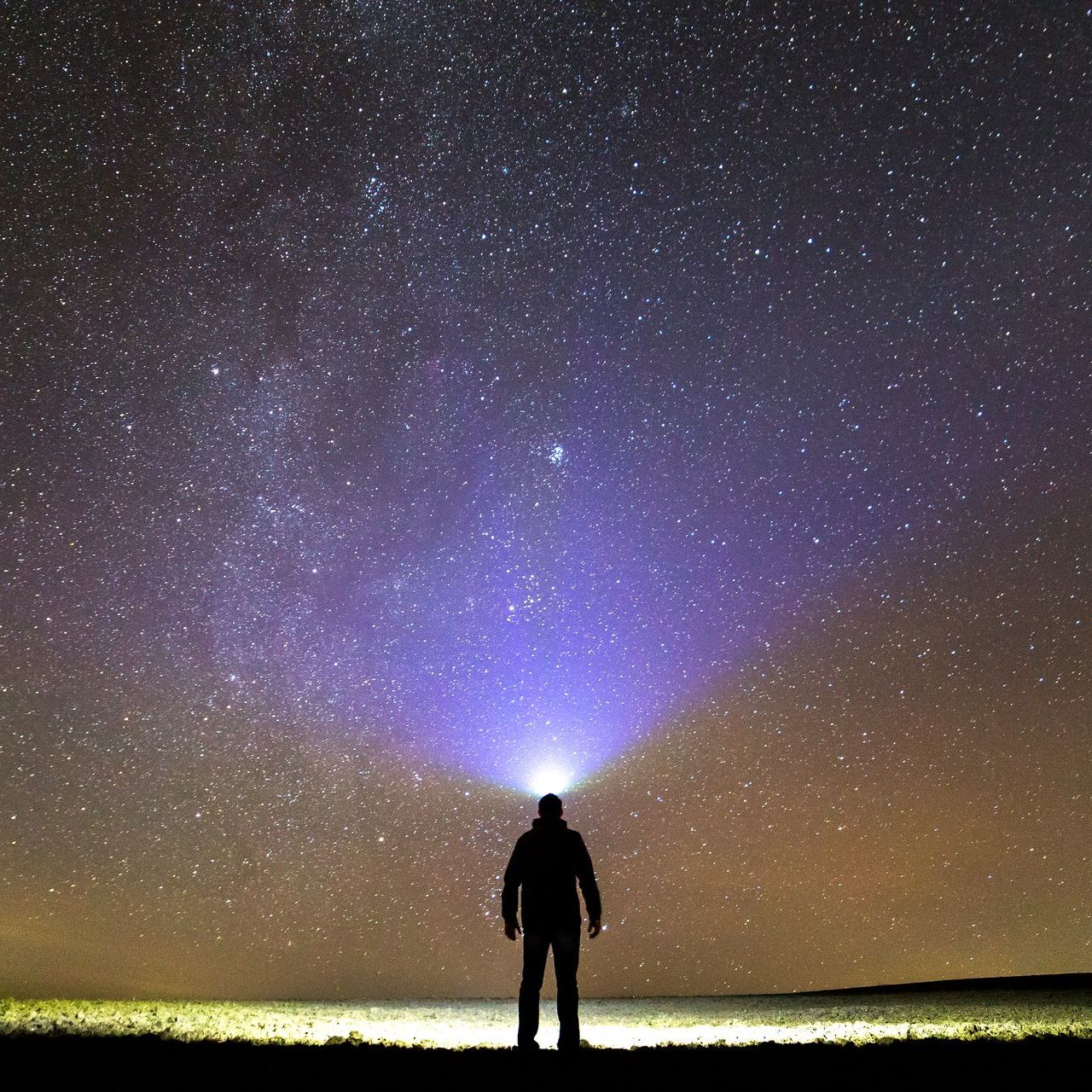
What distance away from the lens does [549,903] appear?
5.02 metres

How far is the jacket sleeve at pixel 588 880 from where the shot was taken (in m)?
5.19

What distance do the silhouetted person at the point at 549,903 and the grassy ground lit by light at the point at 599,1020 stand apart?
0.87 metres

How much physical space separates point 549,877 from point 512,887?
0.31m

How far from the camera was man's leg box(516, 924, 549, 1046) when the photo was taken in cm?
482

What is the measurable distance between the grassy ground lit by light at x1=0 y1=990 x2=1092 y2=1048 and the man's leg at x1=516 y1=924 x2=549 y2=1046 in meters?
0.91

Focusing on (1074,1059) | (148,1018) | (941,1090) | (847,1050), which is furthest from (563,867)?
(148,1018)

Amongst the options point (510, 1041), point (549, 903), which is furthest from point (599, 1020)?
point (549, 903)

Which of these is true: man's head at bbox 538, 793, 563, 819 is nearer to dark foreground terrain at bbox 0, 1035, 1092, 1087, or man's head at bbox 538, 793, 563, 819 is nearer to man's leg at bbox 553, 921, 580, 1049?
man's leg at bbox 553, 921, 580, 1049

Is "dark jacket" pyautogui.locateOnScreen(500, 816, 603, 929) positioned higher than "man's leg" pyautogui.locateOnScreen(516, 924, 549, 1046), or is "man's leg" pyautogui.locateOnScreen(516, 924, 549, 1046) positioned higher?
"dark jacket" pyautogui.locateOnScreen(500, 816, 603, 929)

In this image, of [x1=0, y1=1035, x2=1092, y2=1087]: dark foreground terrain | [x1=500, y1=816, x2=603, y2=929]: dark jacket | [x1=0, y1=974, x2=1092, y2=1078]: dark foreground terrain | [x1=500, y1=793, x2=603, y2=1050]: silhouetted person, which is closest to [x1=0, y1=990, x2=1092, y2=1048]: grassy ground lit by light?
[x1=0, y1=974, x2=1092, y2=1078]: dark foreground terrain

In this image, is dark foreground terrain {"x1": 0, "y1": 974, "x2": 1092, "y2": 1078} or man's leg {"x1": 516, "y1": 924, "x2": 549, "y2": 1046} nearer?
dark foreground terrain {"x1": 0, "y1": 974, "x2": 1092, "y2": 1078}

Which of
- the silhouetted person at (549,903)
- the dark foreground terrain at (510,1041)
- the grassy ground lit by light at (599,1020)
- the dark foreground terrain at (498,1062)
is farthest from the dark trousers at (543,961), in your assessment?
the grassy ground lit by light at (599,1020)

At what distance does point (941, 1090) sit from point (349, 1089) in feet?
A: 8.56

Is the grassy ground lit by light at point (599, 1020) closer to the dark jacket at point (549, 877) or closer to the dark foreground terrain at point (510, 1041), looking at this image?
the dark foreground terrain at point (510, 1041)
